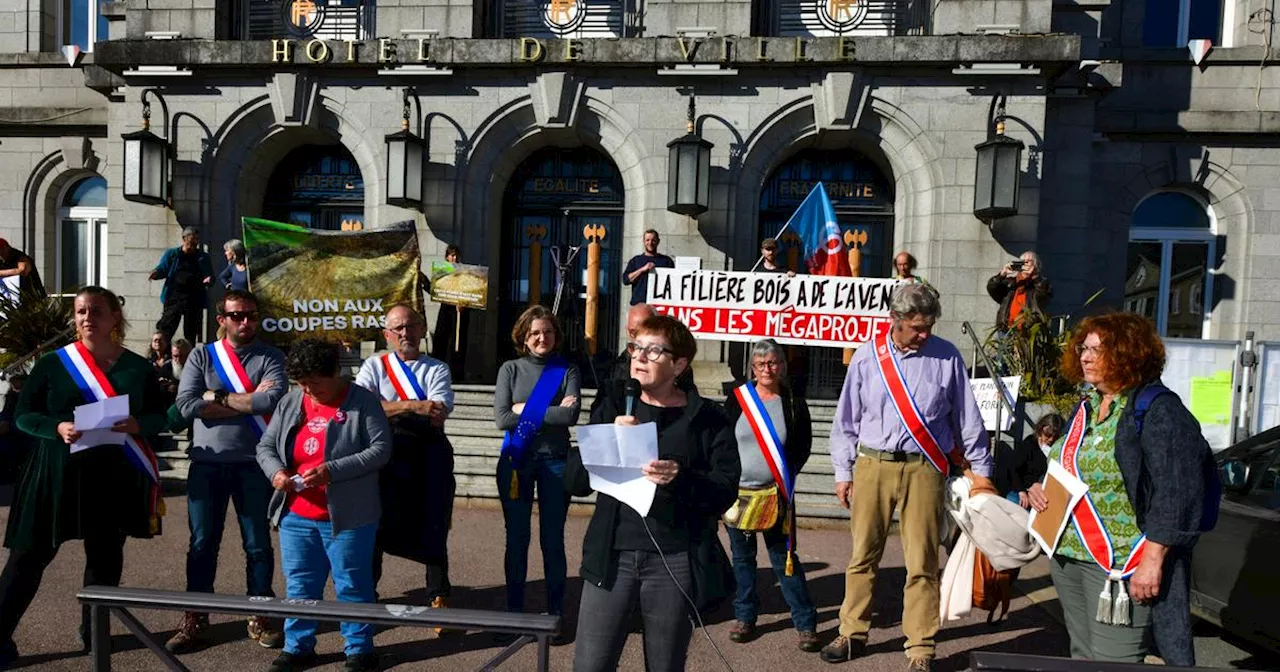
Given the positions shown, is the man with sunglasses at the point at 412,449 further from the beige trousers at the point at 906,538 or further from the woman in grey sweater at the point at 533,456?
the beige trousers at the point at 906,538

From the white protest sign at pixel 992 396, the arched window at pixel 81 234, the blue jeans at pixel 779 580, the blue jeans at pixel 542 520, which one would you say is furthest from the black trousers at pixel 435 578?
the arched window at pixel 81 234

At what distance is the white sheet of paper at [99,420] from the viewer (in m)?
3.84

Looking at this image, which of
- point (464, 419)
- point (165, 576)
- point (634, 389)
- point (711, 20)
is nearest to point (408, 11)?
point (711, 20)

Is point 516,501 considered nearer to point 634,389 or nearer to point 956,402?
point 634,389

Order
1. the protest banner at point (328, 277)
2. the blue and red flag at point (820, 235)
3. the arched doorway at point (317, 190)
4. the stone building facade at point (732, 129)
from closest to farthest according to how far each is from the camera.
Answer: the protest banner at point (328, 277), the blue and red flag at point (820, 235), the stone building facade at point (732, 129), the arched doorway at point (317, 190)

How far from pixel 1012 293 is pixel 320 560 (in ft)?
26.7

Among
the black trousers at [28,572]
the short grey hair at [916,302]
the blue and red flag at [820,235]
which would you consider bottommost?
the black trousers at [28,572]

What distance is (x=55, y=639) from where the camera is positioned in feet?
14.5

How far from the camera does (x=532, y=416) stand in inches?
178

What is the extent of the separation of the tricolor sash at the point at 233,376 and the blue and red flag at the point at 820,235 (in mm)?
7135

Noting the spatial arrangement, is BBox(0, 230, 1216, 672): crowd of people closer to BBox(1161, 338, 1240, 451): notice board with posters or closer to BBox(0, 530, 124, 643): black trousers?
BBox(0, 530, 124, 643): black trousers

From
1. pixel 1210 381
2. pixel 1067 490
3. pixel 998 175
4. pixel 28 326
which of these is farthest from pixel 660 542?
pixel 28 326

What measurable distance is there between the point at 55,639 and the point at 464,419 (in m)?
5.12

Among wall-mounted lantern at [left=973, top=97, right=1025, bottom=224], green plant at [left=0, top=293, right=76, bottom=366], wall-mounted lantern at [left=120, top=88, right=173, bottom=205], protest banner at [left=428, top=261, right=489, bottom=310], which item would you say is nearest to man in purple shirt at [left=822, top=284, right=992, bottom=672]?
wall-mounted lantern at [left=973, top=97, right=1025, bottom=224]
